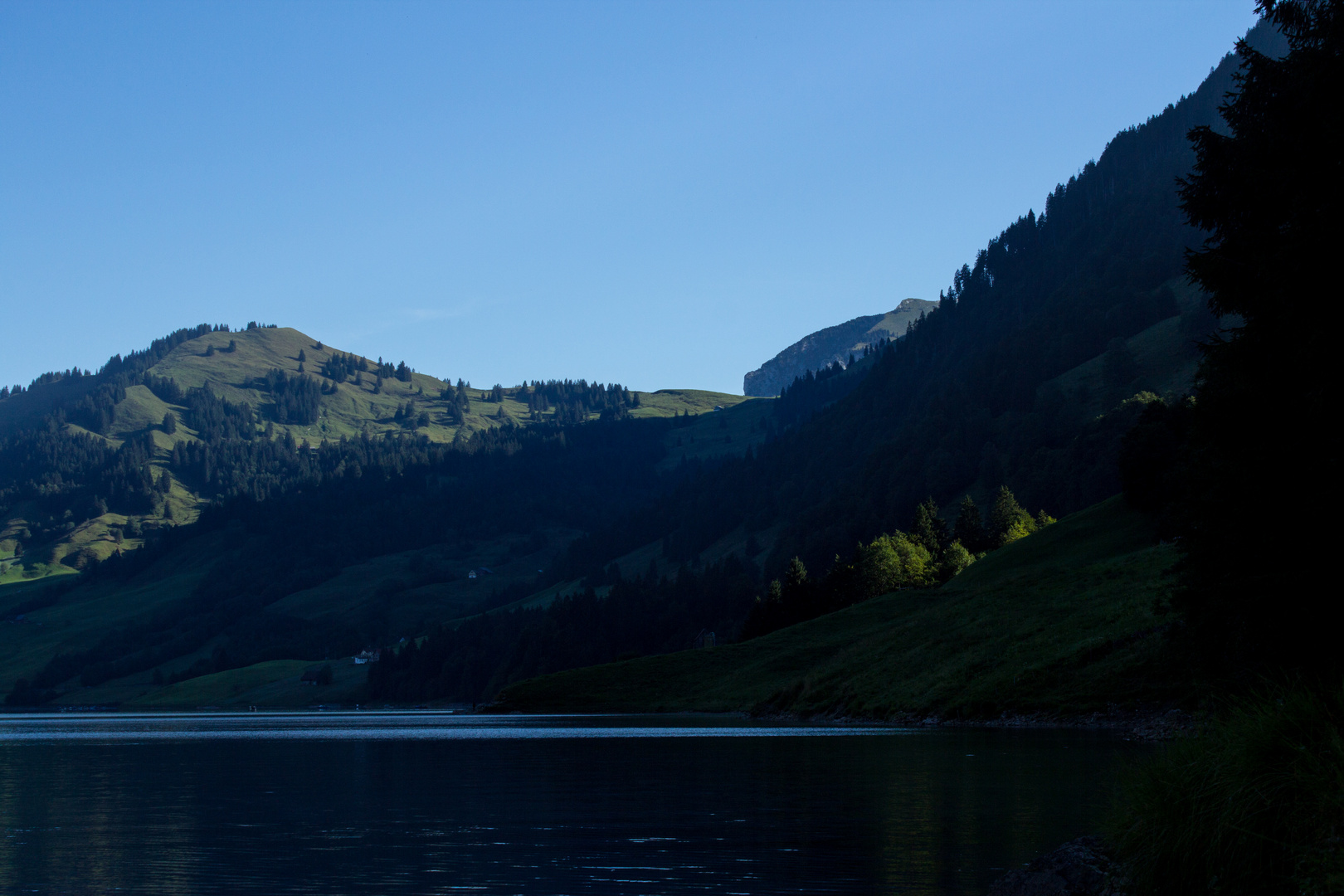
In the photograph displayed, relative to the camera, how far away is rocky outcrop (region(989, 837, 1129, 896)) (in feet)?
63.7

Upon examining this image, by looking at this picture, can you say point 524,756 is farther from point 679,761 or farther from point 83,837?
point 83,837

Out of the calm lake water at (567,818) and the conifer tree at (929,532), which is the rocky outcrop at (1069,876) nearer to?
the calm lake water at (567,818)

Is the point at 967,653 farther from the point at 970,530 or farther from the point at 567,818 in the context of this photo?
the point at 970,530

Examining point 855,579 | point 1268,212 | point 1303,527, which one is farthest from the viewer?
point 855,579

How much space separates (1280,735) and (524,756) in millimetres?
51310

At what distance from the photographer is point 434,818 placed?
1351 inches

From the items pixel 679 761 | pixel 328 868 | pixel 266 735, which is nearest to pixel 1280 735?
pixel 328 868

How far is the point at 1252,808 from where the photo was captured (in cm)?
1641

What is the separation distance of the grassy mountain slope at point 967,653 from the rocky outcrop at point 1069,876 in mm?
43359

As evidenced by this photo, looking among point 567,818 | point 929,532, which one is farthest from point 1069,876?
point 929,532

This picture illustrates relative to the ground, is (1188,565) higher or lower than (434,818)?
higher

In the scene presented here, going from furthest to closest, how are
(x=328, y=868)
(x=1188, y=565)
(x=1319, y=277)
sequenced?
(x=1188, y=565)
(x=1319, y=277)
(x=328, y=868)

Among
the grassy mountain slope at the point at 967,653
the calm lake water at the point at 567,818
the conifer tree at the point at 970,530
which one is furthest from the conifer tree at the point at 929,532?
the calm lake water at the point at 567,818

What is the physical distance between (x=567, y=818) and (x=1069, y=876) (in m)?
17.6
